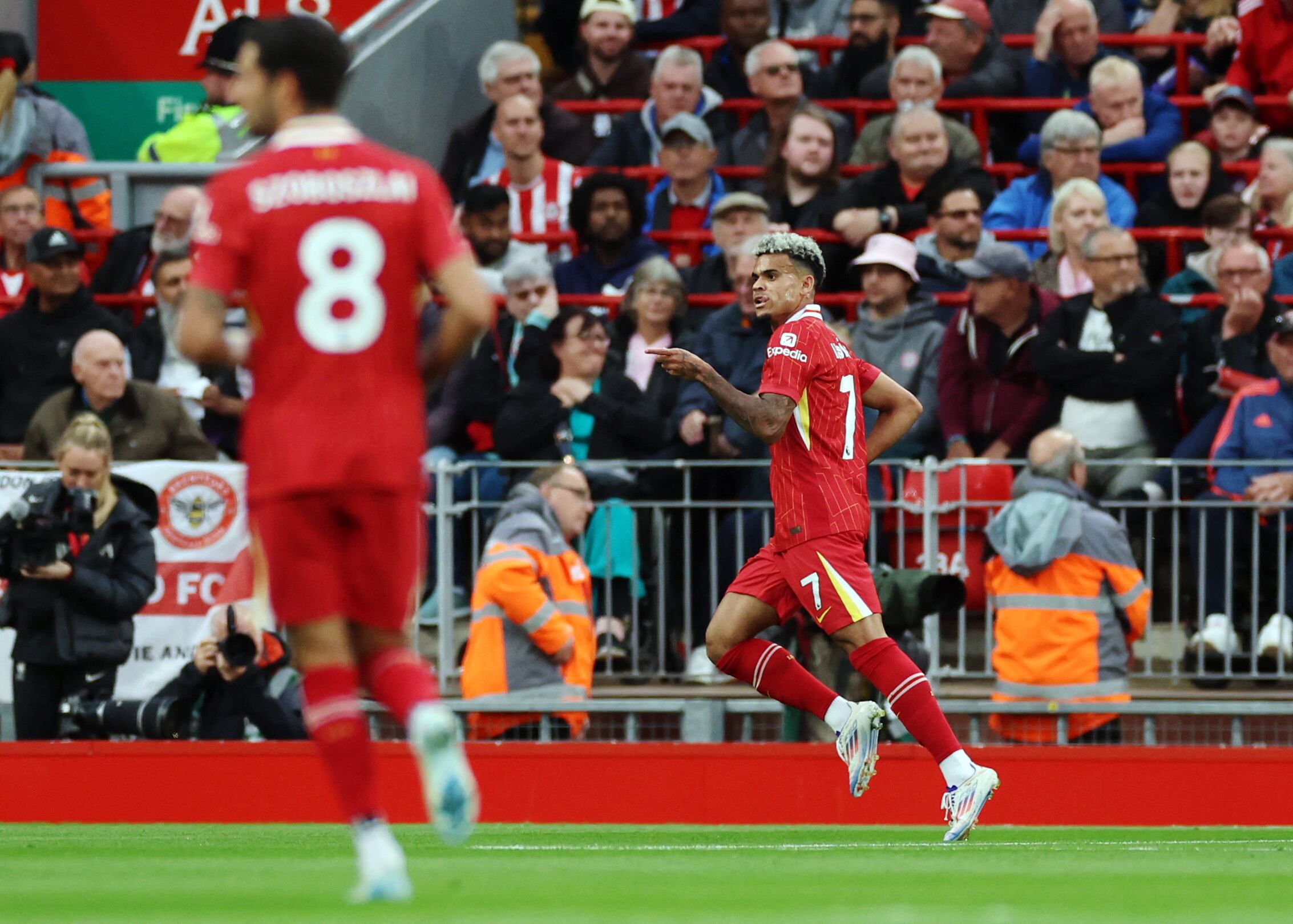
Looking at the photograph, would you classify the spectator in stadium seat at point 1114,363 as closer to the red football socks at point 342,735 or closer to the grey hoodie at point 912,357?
the grey hoodie at point 912,357

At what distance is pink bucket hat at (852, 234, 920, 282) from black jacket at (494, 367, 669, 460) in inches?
59.2

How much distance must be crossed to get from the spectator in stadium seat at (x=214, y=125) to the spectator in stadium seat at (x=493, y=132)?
4.79ft

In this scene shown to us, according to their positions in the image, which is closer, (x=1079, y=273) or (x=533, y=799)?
(x=533, y=799)

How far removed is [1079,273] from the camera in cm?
1322

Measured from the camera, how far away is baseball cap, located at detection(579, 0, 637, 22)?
645 inches

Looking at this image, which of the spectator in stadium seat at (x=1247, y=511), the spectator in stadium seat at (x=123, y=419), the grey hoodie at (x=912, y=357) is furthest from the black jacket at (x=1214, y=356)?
the spectator in stadium seat at (x=123, y=419)

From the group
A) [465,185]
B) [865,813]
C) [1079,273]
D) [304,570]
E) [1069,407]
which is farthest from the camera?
[465,185]

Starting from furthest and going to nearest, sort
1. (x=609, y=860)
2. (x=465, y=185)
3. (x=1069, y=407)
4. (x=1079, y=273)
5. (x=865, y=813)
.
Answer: (x=465, y=185)
(x=1079, y=273)
(x=1069, y=407)
(x=865, y=813)
(x=609, y=860)

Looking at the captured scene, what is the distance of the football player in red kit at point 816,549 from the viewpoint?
8703 millimetres

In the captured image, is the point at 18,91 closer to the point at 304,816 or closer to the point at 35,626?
the point at 35,626

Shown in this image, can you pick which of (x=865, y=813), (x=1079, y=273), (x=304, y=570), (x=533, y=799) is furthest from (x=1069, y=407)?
(x=304, y=570)

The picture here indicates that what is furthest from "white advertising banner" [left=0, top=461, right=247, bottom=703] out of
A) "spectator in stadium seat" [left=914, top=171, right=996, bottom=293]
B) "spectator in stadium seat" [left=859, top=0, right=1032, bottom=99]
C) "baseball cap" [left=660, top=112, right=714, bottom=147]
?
"spectator in stadium seat" [left=859, top=0, right=1032, bottom=99]

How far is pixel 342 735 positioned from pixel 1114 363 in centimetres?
751

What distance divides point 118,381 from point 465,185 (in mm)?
3802
